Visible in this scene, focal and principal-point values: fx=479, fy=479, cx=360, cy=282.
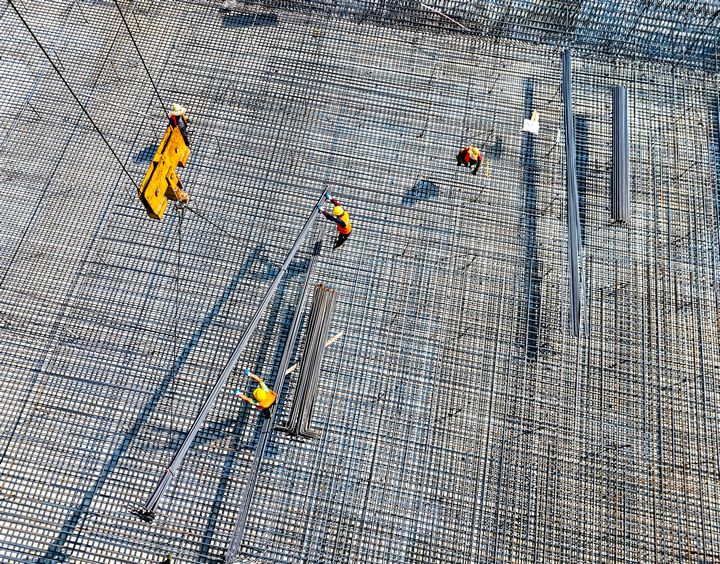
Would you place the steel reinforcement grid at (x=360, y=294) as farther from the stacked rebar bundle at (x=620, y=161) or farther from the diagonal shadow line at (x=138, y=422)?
the stacked rebar bundle at (x=620, y=161)

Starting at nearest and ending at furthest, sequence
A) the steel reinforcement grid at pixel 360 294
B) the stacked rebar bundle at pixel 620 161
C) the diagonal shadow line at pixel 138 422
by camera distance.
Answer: the diagonal shadow line at pixel 138 422 → the steel reinforcement grid at pixel 360 294 → the stacked rebar bundle at pixel 620 161

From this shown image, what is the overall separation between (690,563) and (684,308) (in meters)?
4.07

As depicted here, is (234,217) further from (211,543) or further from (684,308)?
(684,308)

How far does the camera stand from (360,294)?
8.62 metres

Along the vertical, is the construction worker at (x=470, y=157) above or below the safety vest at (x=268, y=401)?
above

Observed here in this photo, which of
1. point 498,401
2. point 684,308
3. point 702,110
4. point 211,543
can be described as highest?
point 702,110

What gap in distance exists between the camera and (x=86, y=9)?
10789 mm

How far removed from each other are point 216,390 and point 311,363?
154 centimetres

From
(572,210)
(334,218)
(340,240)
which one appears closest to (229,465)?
(340,240)

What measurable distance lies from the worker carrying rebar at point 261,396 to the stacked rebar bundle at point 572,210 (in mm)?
5243

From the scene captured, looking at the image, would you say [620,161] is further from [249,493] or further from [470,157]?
[249,493]

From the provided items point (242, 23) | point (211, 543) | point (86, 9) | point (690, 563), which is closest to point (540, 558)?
point (690, 563)

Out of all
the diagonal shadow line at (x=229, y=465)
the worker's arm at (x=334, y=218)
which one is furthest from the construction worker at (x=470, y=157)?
the diagonal shadow line at (x=229, y=465)

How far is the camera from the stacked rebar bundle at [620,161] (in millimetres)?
8828
